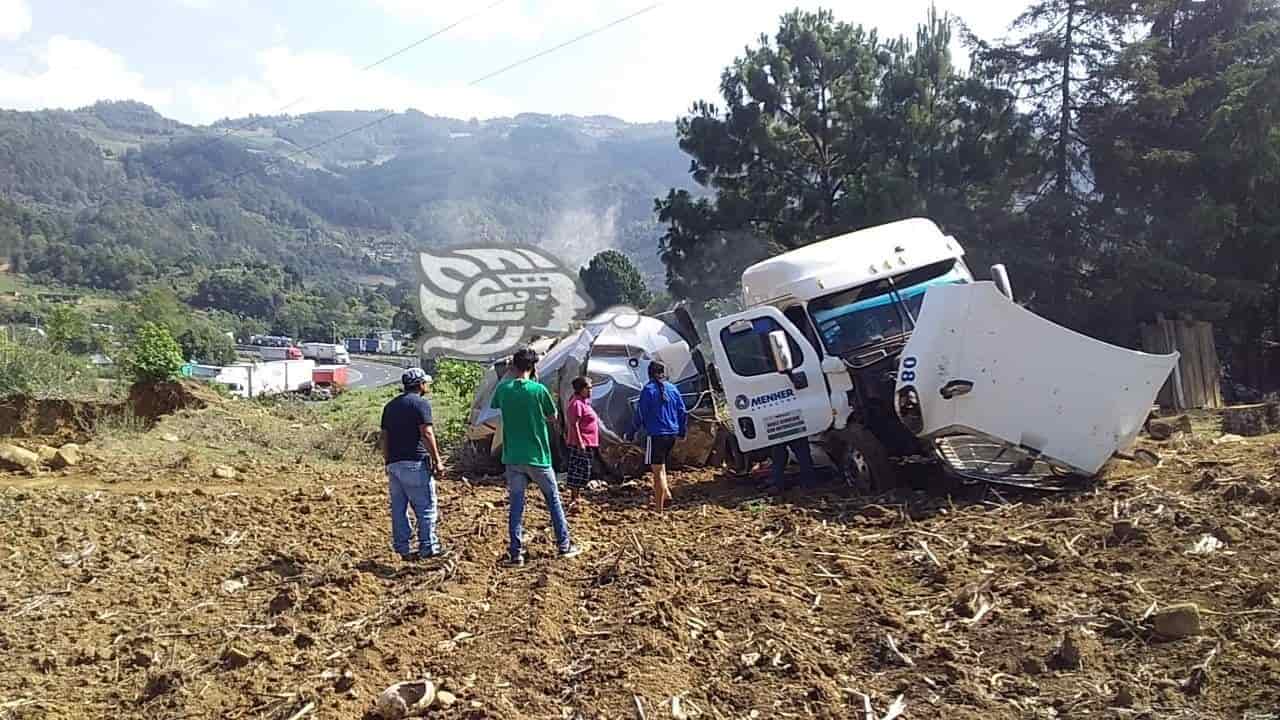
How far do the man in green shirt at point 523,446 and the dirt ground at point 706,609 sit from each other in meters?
0.28

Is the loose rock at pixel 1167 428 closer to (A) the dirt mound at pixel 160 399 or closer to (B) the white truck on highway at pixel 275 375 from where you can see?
(A) the dirt mound at pixel 160 399

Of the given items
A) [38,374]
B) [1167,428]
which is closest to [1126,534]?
[1167,428]

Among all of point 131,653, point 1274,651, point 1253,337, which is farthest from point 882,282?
point 1253,337

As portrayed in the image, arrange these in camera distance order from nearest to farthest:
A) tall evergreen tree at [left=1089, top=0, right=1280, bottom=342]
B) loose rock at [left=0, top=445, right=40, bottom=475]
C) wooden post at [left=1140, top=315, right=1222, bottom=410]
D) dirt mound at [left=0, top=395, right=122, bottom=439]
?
1. loose rock at [left=0, top=445, right=40, bottom=475]
2. tall evergreen tree at [left=1089, top=0, right=1280, bottom=342]
3. dirt mound at [left=0, top=395, right=122, bottom=439]
4. wooden post at [left=1140, top=315, right=1222, bottom=410]

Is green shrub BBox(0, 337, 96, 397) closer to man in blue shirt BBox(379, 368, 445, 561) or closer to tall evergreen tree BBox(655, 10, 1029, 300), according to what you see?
tall evergreen tree BBox(655, 10, 1029, 300)

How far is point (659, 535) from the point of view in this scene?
28.5ft

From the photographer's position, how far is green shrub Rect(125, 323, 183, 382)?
1980 cm

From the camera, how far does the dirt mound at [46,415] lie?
750 inches

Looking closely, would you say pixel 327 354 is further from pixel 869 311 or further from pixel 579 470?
pixel 869 311

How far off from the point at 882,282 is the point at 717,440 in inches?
133

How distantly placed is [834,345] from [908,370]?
4.80 feet

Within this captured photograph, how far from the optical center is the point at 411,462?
25.9ft

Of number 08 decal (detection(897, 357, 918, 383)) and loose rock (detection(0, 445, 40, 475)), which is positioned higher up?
number 08 decal (detection(897, 357, 918, 383))

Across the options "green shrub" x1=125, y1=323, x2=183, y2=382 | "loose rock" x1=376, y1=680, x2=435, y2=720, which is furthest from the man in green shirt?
"green shrub" x1=125, y1=323, x2=183, y2=382
